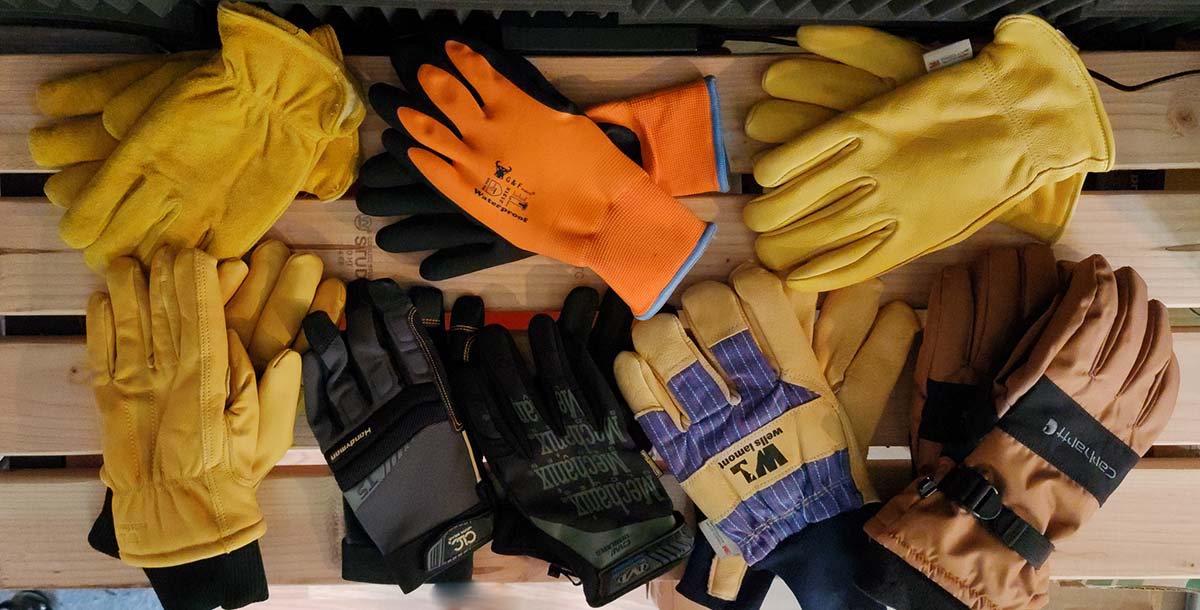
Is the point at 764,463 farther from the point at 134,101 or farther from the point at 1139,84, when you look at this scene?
the point at 134,101

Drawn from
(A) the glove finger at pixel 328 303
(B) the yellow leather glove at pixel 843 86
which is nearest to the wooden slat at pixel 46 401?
(A) the glove finger at pixel 328 303

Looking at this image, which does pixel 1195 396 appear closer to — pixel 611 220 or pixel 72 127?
pixel 611 220

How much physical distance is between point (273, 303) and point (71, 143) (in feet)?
1.16

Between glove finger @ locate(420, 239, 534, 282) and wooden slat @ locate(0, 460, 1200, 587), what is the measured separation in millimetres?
390

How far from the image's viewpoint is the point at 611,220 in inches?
46.6

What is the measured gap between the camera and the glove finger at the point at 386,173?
3.87ft

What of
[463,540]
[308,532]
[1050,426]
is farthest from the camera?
[308,532]

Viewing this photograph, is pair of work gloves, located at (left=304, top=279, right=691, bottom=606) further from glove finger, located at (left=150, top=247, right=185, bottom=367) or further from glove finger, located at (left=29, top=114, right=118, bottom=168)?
glove finger, located at (left=29, top=114, right=118, bottom=168)

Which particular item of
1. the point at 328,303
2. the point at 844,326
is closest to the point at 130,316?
the point at 328,303

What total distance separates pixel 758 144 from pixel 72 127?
1.00m

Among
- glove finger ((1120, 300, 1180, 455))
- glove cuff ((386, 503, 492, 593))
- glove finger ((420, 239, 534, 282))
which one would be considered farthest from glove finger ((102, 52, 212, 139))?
glove finger ((1120, 300, 1180, 455))

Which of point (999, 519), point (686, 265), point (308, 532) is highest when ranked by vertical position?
point (686, 265)

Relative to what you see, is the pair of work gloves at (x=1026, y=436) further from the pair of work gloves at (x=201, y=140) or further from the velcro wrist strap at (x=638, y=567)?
the pair of work gloves at (x=201, y=140)

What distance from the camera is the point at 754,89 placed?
124 cm
